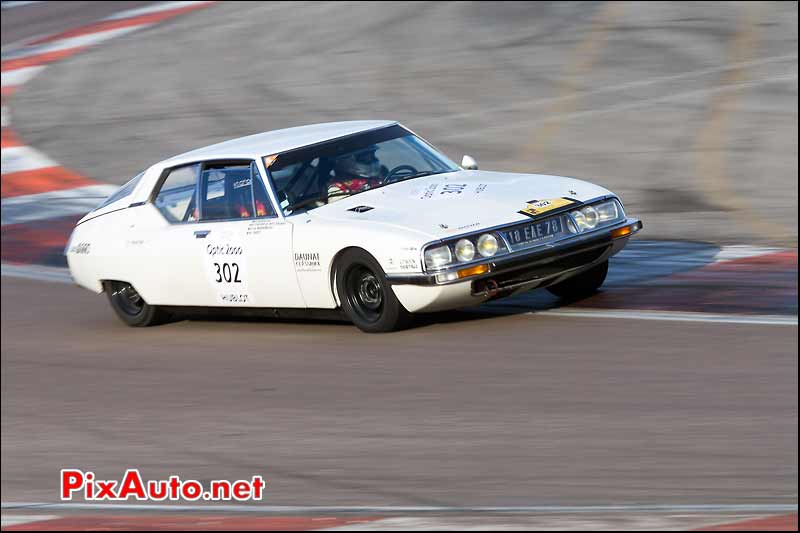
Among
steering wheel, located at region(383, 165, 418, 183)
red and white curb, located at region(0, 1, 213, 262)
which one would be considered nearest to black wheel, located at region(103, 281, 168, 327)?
steering wheel, located at region(383, 165, 418, 183)

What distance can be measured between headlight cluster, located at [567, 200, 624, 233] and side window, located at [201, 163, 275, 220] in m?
1.78

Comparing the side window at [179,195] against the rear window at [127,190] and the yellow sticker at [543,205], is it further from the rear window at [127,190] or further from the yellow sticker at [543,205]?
the yellow sticker at [543,205]

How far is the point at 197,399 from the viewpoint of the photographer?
7.07m

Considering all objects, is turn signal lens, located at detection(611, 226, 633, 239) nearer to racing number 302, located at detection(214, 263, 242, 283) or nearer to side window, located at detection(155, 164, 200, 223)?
racing number 302, located at detection(214, 263, 242, 283)

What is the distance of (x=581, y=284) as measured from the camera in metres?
8.68

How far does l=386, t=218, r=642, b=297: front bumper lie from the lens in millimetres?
7543

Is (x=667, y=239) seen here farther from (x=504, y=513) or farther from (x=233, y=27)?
(x=233, y=27)

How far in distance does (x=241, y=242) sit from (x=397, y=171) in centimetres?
107

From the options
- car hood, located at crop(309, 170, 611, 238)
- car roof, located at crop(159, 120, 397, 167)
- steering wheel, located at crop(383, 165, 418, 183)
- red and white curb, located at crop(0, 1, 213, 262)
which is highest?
car roof, located at crop(159, 120, 397, 167)

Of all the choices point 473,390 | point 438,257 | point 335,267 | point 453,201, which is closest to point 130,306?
point 335,267

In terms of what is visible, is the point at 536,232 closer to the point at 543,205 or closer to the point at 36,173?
the point at 543,205

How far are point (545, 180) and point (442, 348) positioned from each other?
141 centimetres

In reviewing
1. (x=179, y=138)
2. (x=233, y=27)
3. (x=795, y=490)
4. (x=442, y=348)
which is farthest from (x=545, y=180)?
(x=233, y=27)

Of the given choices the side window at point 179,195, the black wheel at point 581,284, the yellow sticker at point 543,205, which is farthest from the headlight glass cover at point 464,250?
the side window at point 179,195
